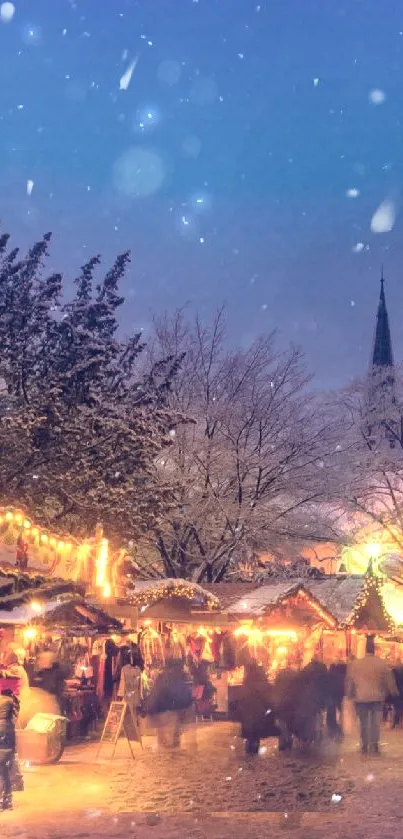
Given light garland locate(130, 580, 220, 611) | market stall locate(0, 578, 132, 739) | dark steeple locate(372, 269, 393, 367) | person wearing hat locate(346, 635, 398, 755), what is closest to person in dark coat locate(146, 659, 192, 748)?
market stall locate(0, 578, 132, 739)

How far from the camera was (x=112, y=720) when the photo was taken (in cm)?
1370

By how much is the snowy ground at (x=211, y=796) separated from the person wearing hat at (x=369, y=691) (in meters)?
0.36

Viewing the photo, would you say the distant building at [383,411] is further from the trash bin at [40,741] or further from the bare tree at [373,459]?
the trash bin at [40,741]

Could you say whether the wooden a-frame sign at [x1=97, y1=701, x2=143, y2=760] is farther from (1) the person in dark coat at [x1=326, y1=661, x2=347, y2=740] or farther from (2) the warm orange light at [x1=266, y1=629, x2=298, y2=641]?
(2) the warm orange light at [x1=266, y1=629, x2=298, y2=641]

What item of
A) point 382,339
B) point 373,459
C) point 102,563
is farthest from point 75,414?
point 382,339

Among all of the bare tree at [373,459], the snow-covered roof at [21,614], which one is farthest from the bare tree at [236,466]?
the snow-covered roof at [21,614]

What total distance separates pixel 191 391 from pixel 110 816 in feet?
59.7

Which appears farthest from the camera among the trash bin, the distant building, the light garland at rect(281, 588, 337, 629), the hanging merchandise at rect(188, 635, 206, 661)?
the distant building

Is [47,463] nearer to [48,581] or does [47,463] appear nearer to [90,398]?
[90,398]

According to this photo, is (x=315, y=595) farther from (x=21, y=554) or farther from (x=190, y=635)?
(x=21, y=554)

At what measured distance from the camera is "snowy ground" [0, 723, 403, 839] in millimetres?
Result: 8438

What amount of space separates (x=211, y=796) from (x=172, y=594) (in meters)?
7.84

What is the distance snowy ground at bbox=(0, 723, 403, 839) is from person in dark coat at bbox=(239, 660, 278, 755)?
1.10 ft

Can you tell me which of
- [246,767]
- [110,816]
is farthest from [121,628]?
[110,816]
